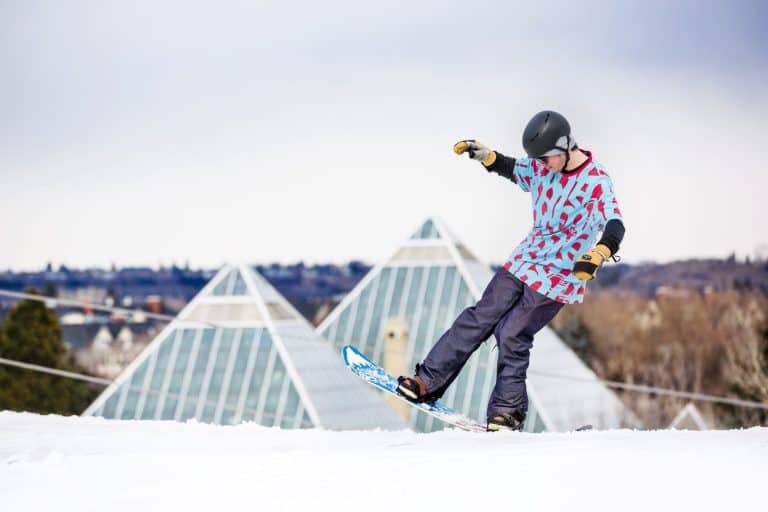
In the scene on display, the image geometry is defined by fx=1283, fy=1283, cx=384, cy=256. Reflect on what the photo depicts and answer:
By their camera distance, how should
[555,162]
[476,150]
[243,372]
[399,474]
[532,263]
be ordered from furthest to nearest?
[243,372], [476,150], [532,263], [555,162], [399,474]

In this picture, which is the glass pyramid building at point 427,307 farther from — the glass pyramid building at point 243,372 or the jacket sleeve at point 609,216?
the jacket sleeve at point 609,216

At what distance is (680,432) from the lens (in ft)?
20.4

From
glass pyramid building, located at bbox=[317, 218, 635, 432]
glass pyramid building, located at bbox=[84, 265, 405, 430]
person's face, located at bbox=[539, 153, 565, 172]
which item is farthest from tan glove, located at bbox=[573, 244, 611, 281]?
glass pyramid building, located at bbox=[317, 218, 635, 432]

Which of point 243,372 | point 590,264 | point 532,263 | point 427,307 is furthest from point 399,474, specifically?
point 427,307

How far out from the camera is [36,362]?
2023 inches

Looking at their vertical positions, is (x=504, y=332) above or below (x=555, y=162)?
below

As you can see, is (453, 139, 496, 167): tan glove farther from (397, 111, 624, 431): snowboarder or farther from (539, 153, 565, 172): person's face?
(539, 153, 565, 172): person's face

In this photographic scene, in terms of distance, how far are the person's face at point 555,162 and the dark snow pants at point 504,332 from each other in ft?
2.26

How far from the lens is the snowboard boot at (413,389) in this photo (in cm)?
757

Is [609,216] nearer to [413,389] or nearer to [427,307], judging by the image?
[413,389]

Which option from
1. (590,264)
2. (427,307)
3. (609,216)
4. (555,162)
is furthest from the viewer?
(427,307)

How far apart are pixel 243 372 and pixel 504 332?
2920 cm

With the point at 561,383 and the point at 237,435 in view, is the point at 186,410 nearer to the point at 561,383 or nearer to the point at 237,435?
the point at 561,383

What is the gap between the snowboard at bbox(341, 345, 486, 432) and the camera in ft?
24.9
